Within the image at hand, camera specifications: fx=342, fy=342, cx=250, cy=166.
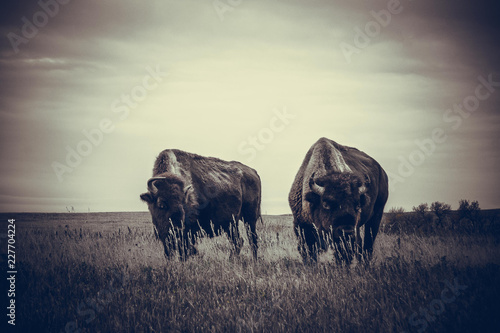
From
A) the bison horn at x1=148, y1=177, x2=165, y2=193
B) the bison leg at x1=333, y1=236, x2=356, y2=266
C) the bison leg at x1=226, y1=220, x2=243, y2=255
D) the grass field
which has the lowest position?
the grass field

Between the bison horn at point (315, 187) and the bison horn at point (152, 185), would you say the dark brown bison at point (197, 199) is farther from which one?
the bison horn at point (315, 187)

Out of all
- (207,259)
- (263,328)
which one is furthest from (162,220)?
(263,328)

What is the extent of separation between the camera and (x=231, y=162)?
1362 centimetres

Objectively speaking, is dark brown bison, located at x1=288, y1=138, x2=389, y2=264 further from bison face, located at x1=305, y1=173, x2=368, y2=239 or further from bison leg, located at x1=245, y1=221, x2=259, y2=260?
bison leg, located at x1=245, y1=221, x2=259, y2=260

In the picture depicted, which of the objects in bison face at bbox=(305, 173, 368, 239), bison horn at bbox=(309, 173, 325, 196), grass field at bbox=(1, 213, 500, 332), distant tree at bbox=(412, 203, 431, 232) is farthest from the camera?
distant tree at bbox=(412, 203, 431, 232)

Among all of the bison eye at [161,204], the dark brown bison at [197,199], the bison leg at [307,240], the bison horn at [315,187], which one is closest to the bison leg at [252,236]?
the dark brown bison at [197,199]

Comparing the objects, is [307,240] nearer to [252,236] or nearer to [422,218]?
[252,236]

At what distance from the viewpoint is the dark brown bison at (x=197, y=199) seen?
859 centimetres

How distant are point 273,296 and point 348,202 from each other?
9.01 feet

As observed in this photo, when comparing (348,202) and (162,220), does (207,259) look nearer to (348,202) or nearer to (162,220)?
(162,220)

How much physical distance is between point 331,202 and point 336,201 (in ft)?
0.35

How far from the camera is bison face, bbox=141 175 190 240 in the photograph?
8500 millimetres

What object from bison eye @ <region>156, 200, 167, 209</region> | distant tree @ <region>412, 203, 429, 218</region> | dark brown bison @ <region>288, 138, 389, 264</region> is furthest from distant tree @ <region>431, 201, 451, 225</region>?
bison eye @ <region>156, 200, 167, 209</region>

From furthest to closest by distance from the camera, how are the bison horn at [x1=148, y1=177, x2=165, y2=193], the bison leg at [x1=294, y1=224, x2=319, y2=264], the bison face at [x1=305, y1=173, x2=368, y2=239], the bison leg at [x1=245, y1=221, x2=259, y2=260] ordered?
1. the bison leg at [x1=245, y1=221, x2=259, y2=260]
2. the bison horn at [x1=148, y1=177, x2=165, y2=193]
3. the bison leg at [x1=294, y1=224, x2=319, y2=264]
4. the bison face at [x1=305, y1=173, x2=368, y2=239]
